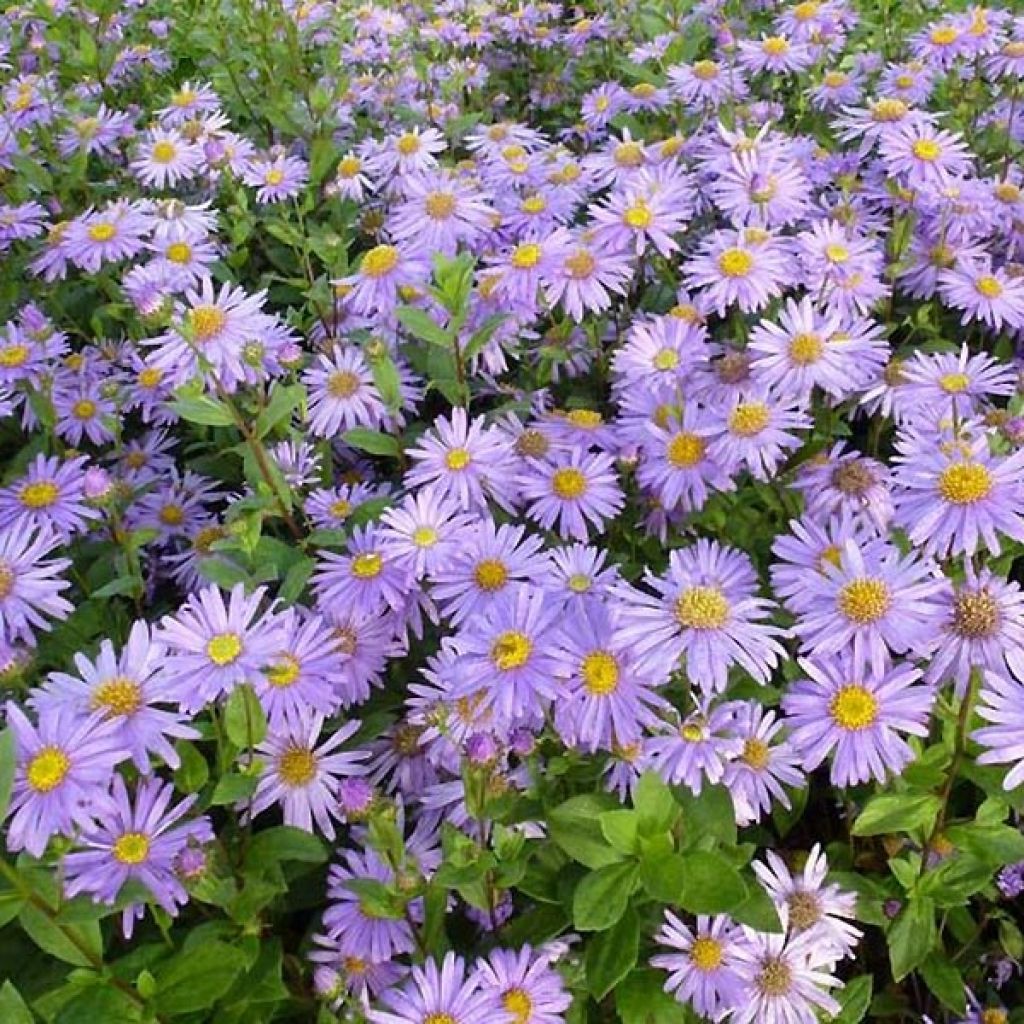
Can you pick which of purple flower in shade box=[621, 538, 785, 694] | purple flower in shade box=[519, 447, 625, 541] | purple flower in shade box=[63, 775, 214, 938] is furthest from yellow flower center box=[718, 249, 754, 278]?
purple flower in shade box=[63, 775, 214, 938]

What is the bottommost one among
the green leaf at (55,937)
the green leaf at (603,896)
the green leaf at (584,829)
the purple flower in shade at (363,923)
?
the purple flower in shade at (363,923)

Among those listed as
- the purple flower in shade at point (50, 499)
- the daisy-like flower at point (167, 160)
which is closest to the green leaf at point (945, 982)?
the purple flower in shade at point (50, 499)

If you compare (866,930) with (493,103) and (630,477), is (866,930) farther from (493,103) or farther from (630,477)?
(493,103)

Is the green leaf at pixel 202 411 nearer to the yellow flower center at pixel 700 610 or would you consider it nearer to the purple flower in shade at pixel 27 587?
the purple flower in shade at pixel 27 587

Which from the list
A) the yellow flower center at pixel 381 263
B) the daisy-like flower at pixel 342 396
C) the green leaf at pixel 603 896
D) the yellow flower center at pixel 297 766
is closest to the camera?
the green leaf at pixel 603 896

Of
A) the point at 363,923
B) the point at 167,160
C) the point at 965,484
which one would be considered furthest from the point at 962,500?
the point at 167,160
